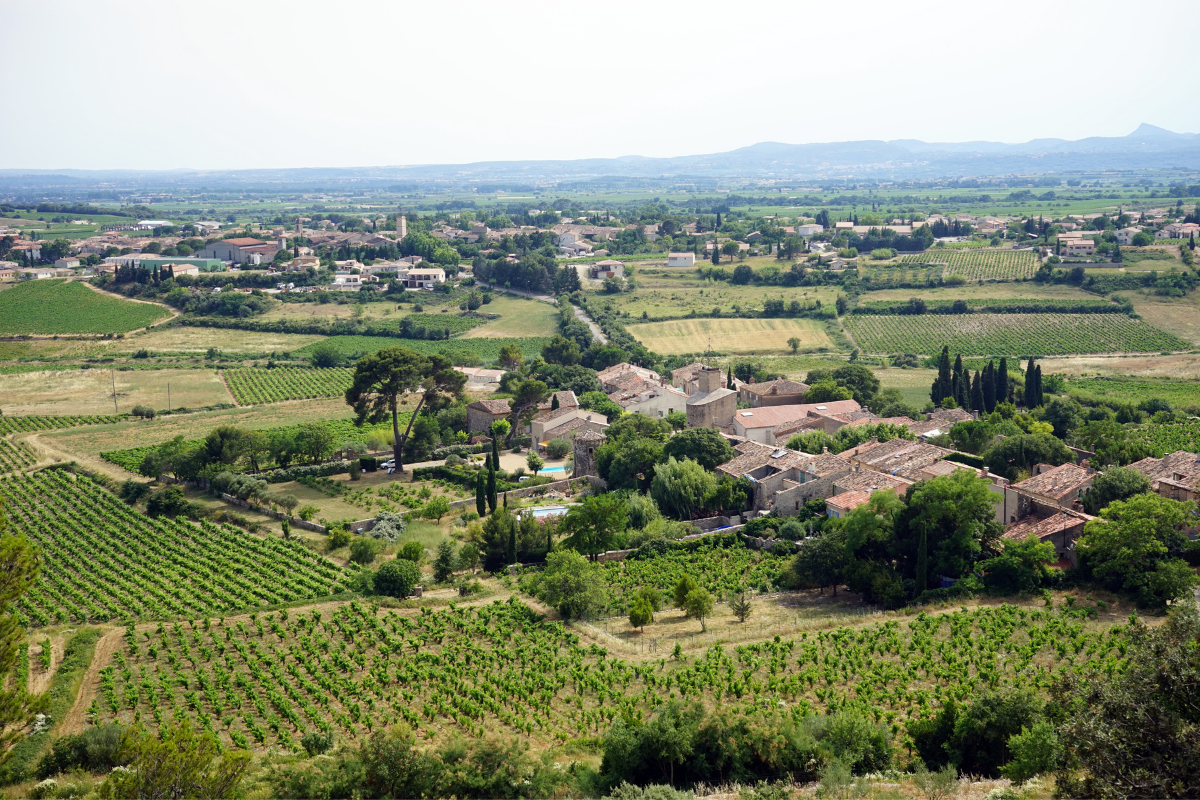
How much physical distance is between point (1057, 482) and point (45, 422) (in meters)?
58.0

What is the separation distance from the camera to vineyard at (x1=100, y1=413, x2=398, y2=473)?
53.0 meters

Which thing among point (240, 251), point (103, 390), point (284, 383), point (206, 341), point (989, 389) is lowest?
point (284, 383)

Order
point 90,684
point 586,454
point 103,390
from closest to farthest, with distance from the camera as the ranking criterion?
1. point 90,684
2. point 586,454
3. point 103,390

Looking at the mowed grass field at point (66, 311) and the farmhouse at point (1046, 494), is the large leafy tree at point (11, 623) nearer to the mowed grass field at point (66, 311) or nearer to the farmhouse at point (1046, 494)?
the farmhouse at point (1046, 494)

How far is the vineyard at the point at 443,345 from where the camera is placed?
270ft

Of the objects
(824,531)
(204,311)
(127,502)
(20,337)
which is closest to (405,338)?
(204,311)

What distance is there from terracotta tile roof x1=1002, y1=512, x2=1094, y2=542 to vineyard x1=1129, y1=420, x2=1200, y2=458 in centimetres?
1129

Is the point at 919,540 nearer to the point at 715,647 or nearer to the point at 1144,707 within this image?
the point at 715,647

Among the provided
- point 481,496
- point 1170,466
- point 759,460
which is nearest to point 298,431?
point 481,496

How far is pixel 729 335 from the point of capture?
285ft

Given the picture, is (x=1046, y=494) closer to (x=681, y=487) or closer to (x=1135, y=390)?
(x=681, y=487)

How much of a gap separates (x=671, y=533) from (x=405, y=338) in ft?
180

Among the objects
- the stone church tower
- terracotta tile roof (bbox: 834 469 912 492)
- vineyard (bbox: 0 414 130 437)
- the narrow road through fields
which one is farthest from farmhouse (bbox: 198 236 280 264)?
terracotta tile roof (bbox: 834 469 912 492)

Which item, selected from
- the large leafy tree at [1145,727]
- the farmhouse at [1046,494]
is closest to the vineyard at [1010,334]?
the farmhouse at [1046,494]
